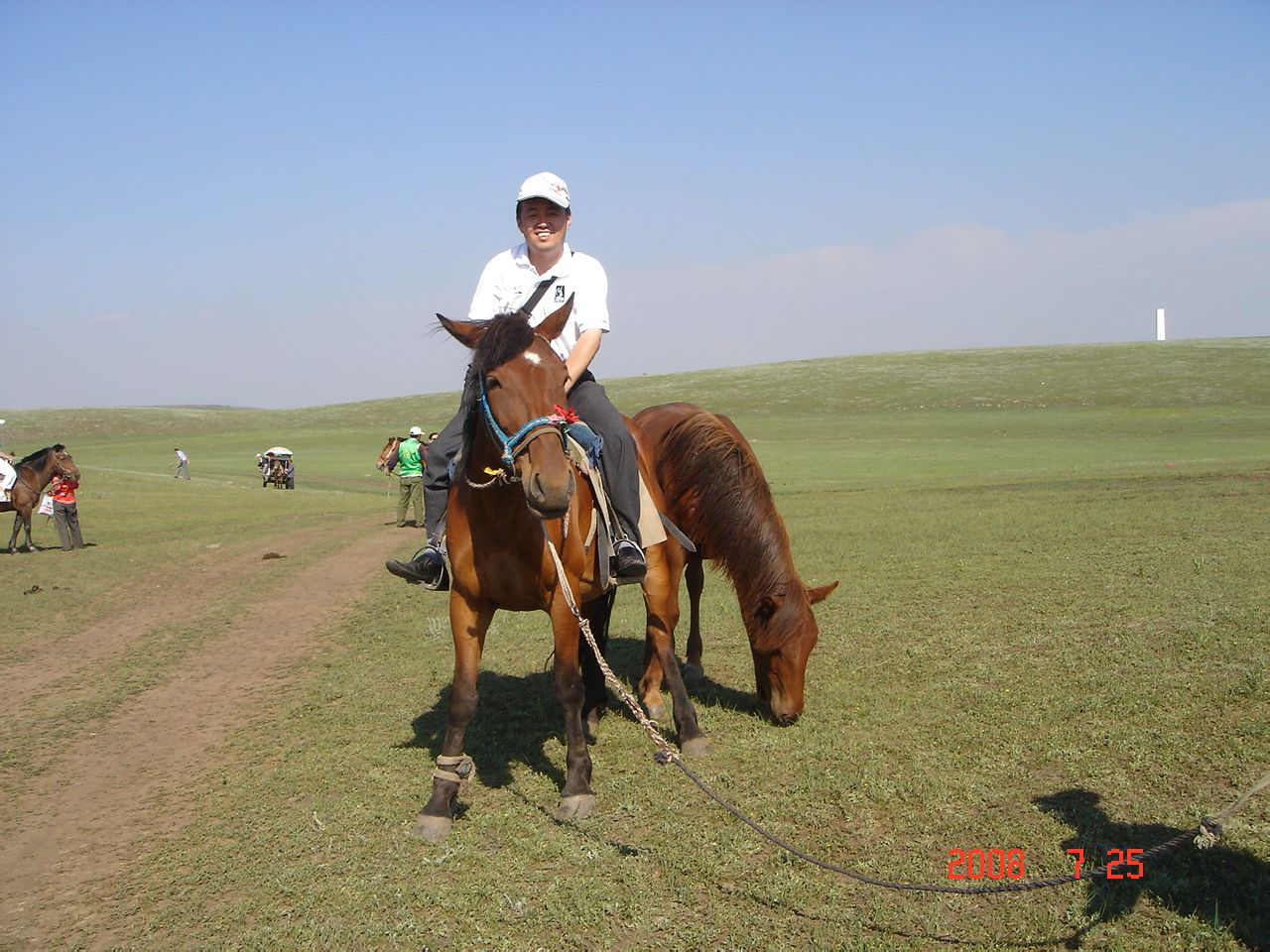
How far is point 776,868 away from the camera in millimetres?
4359

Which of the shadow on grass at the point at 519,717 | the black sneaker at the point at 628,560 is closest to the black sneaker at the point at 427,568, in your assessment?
the shadow on grass at the point at 519,717

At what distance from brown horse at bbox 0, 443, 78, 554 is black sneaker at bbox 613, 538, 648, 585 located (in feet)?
57.5

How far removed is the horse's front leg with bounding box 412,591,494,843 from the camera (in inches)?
205

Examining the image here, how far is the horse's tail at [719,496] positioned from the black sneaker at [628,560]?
1.15 metres

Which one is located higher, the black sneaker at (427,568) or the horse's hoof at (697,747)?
the black sneaker at (427,568)

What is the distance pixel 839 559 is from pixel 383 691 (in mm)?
7475

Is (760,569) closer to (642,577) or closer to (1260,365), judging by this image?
(642,577)

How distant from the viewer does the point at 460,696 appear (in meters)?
5.36

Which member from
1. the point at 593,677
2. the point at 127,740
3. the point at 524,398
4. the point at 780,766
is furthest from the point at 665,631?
the point at 127,740

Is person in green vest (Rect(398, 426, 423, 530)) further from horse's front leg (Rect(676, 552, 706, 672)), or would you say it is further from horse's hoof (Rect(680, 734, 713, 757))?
horse's hoof (Rect(680, 734, 713, 757))

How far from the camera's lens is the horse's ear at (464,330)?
488 cm

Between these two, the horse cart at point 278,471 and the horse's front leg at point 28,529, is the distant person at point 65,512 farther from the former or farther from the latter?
the horse cart at point 278,471

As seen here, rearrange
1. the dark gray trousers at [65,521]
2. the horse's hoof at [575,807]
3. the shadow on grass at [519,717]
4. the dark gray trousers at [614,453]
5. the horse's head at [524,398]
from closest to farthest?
the horse's head at [524,398] → the horse's hoof at [575,807] → the dark gray trousers at [614,453] → the shadow on grass at [519,717] → the dark gray trousers at [65,521]
